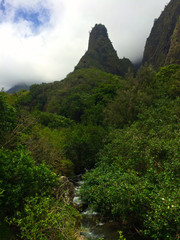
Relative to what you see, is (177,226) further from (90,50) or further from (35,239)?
(90,50)

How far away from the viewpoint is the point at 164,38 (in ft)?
386

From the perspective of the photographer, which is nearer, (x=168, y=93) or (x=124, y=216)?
(x=124, y=216)

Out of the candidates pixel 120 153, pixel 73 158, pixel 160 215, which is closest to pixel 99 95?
pixel 73 158

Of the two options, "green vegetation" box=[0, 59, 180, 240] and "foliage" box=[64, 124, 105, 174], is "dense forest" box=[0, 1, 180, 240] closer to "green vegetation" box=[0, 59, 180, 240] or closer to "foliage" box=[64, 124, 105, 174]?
"green vegetation" box=[0, 59, 180, 240]

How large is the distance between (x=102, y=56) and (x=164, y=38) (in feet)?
145

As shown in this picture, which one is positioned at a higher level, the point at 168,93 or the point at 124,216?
the point at 168,93

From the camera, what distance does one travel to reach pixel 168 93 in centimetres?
3275

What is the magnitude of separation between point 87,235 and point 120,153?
9359mm

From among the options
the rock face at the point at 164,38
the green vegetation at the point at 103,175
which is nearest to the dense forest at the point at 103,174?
the green vegetation at the point at 103,175

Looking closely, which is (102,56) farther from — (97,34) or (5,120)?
(5,120)

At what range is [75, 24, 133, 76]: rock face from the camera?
425 ft

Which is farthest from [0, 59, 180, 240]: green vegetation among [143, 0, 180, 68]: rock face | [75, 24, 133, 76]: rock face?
[75, 24, 133, 76]: rock face

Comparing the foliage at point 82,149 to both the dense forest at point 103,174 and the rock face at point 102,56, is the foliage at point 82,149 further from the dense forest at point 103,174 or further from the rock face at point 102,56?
the rock face at point 102,56

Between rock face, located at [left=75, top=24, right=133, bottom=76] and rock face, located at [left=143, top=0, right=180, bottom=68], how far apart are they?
64.8ft
